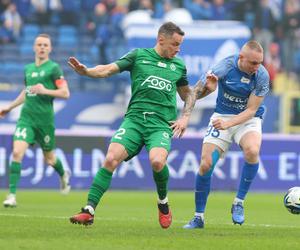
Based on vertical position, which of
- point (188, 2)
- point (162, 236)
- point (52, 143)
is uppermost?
point (188, 2)

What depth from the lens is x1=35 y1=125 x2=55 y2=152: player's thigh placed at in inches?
669

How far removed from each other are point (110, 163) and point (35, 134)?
19.5ft

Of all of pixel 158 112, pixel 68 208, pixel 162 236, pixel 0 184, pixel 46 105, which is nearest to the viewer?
pixel 162 236

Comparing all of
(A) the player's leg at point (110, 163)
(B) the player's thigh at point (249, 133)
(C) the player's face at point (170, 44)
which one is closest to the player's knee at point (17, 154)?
(B) the player's thigh at point (249, 133)

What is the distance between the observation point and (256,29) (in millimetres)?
27609

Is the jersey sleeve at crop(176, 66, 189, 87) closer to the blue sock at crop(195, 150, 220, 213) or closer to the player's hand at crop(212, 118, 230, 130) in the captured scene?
the player's hand at crop(212, 118, 230, 130)

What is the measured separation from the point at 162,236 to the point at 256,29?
17512mm

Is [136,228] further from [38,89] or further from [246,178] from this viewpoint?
[38,89]

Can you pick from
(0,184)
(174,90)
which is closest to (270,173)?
(0,184)

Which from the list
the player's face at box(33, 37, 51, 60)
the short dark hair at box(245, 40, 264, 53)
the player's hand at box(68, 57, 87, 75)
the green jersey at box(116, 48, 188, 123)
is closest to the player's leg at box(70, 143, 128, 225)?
the green jersey at box(116, 48, 188, 123)

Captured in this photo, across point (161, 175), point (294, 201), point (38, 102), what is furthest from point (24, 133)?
point (294, 201)

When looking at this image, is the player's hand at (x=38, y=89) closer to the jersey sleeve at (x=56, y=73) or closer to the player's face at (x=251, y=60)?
the jersey sleeve at (x=56, y=73)

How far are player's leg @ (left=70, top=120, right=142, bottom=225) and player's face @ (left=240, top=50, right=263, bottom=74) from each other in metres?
1.63

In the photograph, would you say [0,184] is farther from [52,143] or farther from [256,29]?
[256,29]
